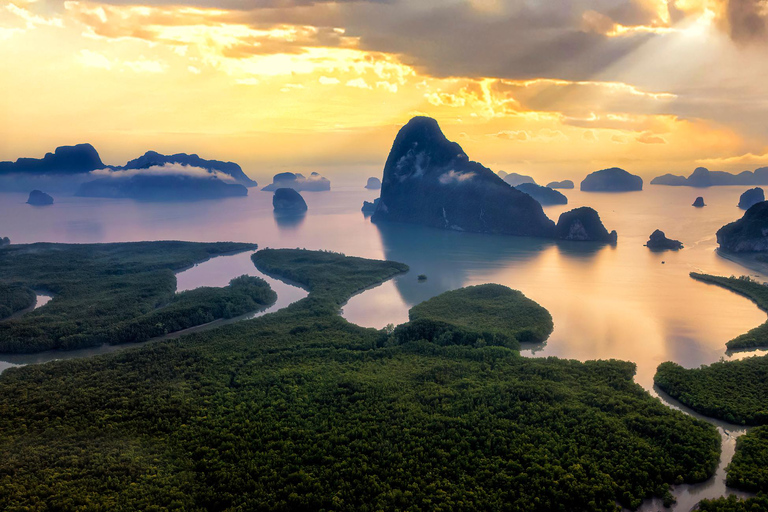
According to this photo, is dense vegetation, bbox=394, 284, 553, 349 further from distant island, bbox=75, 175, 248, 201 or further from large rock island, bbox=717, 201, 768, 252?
distant island, bbox=75, 175, 248, 201

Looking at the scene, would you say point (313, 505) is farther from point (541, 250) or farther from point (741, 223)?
point (741, 223)

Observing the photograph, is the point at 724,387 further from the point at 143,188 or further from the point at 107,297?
the point at 143,188

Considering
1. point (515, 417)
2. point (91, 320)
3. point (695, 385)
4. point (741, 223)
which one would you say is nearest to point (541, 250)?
point (741, 223)

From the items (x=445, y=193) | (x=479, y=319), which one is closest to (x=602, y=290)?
(x=479, y=319)

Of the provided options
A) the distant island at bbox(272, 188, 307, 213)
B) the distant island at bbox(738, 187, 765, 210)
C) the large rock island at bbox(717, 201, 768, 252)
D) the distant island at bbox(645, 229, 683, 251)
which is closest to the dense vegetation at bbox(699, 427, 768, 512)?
the large rock island at bbox(717, 201, 768, 252)

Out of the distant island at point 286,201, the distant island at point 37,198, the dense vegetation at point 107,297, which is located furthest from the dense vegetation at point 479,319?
the distant island at point 37,198
